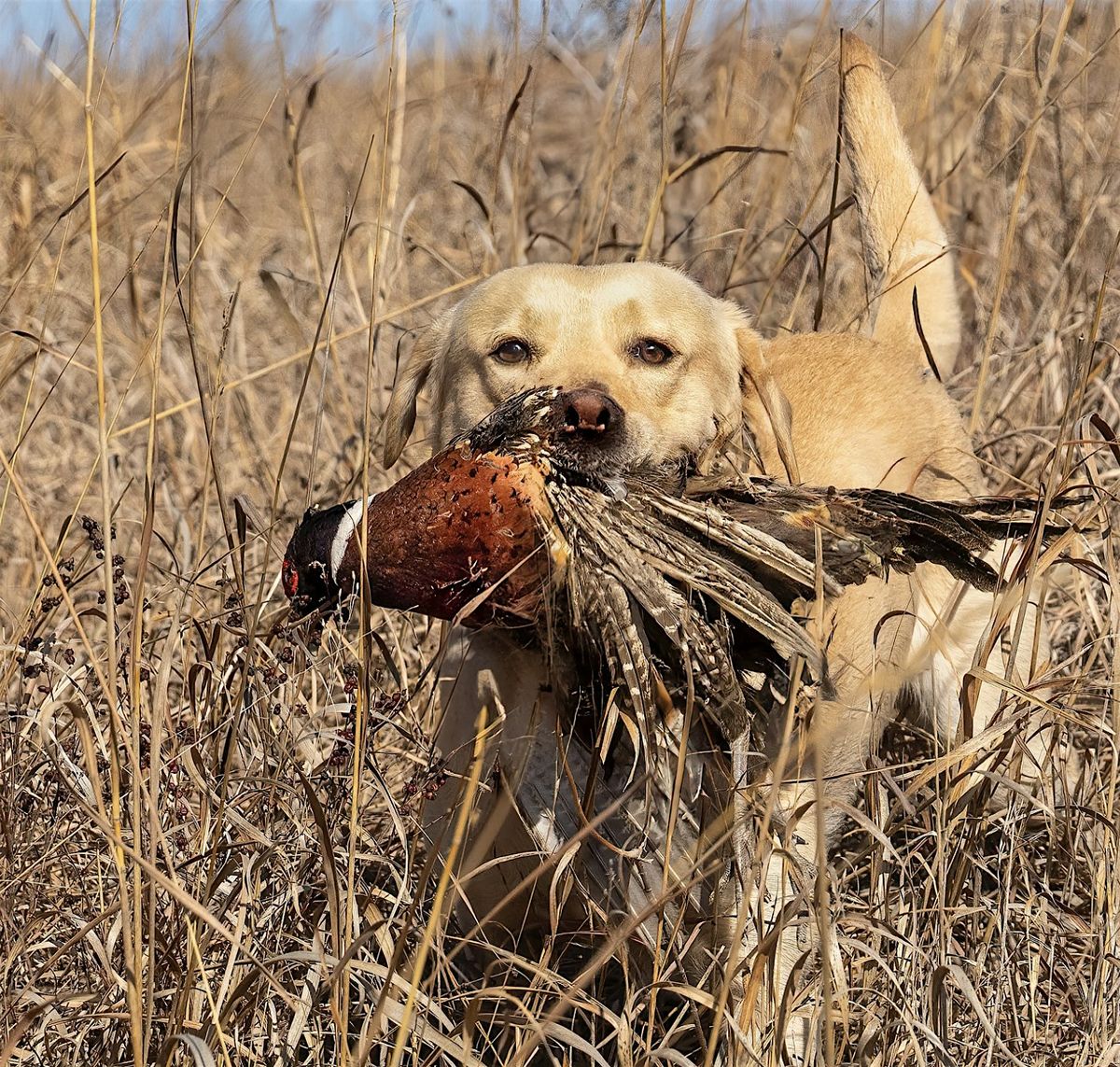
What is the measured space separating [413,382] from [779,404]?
0.84 m

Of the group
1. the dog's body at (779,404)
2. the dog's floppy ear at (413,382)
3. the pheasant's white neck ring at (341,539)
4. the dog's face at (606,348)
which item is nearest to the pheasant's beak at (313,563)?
the pheasant's white neck ring at (341,539)

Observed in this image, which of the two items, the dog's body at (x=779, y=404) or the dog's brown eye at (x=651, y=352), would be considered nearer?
the dog's body at (x=779, y=404)

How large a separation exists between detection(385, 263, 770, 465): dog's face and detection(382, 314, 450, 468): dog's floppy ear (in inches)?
1.4

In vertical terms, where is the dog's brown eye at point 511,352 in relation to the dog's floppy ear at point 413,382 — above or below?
above

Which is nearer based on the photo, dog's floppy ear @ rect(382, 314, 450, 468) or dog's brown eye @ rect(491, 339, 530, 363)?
dog's brown eye @ rect(491, 339, 530, 363)

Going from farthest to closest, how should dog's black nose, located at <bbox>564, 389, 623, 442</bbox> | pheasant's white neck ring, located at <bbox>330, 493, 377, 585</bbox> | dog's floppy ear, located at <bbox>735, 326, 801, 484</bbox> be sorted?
dog's floppy ear, located at <bbox>735, 326, 801, 484</bbox>, dog's black nose, located at <bbox>564, 389, 623, 442</bbox>, pheasant's white neck ring, located at <bbox>330, 493, 377, 585</bbox>

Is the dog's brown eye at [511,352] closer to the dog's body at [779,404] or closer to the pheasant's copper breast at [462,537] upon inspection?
the dog's body at [779,404]

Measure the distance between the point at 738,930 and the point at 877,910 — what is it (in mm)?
677

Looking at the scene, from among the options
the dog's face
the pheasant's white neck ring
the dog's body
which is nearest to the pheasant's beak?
the pheasant's white neck ring

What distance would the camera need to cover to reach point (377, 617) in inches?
132

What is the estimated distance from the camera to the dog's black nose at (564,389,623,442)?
82.3 inches

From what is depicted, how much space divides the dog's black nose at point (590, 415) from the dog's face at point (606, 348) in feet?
1.04

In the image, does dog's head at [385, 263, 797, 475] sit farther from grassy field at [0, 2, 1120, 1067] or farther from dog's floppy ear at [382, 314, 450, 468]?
grassy field at [0, 2, 1120, 1067]

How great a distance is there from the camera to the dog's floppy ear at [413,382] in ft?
9.73
